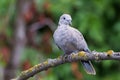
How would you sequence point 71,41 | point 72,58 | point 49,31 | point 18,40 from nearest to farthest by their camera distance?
point 72,58
point 71,41
point 18,40
point 49,31

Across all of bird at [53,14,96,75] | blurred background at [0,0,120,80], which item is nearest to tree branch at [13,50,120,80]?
bird at [53,14,96,75]

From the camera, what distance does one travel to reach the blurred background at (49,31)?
280 inches

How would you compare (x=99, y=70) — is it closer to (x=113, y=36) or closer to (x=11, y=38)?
(x=113, y=36)

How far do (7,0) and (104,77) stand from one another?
1.74 m

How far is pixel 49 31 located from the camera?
7715 millimetres

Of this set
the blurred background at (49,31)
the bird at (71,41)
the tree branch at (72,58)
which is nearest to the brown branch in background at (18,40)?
the blurred background at (49,31)

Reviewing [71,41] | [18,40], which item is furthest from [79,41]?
[18,40]

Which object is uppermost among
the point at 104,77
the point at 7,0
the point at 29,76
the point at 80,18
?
the point at 7,0

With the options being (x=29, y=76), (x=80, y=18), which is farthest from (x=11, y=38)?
(x=29, y=76)

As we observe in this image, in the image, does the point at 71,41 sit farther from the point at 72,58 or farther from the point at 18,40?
the point at 18,40

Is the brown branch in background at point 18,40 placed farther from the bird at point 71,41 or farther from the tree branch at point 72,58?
the tree branch at point 72,58

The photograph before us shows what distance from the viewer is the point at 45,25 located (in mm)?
7664

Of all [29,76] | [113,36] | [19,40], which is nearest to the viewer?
[29,76]

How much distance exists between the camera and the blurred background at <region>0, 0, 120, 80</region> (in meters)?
7.11
